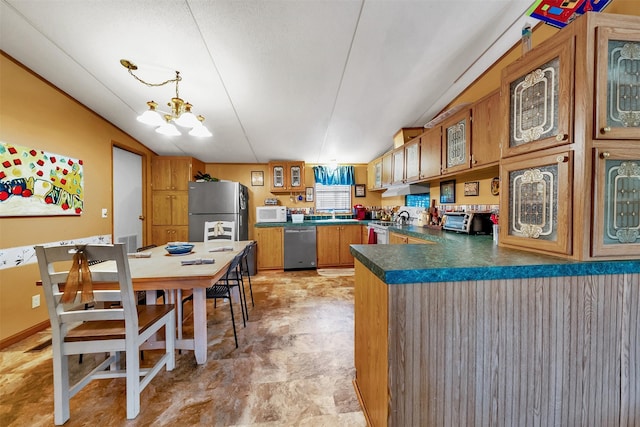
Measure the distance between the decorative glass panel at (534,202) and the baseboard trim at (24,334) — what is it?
4.15 meters

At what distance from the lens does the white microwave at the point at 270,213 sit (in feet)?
15.5

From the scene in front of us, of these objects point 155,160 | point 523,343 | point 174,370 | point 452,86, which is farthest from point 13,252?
point 452,86

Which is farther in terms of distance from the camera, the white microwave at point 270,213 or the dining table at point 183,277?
the white microwave at point 270,213

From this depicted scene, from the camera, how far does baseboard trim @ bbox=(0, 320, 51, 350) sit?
2.14 meters

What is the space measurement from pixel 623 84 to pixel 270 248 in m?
4.35

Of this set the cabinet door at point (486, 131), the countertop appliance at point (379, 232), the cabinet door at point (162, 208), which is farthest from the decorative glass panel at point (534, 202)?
the cabinet door at point (162, 208)

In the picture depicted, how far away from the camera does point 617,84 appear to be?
1093mm

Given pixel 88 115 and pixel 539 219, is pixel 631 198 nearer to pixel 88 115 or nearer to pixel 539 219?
pixel 539 219

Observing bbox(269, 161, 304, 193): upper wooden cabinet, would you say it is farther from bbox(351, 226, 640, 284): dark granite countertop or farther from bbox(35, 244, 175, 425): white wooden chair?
bbox(351, 226, 640, 284): dark granite countertop

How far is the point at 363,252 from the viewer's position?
4.25ft

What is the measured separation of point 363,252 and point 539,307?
774 millimetres

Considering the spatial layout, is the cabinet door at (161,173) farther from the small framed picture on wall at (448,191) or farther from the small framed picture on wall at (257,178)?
the small framed picture on wall at (448,191)

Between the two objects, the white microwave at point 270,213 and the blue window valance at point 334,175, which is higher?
the blue window valance at point 334,175

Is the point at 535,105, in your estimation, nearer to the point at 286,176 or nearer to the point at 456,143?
the point at 456,143
